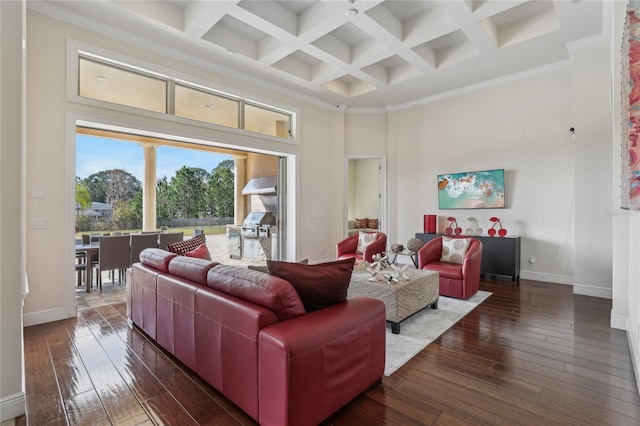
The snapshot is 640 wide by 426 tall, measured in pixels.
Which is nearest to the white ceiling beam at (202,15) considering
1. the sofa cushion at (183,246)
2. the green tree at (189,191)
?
the sofa cushion at (183,246)

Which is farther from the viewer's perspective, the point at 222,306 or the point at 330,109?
the point at 330,109

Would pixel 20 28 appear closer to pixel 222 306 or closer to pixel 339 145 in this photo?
pixel 222 306

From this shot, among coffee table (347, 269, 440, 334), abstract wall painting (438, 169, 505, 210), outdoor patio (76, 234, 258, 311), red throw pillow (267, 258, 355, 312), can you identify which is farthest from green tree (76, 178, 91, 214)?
abstract wall painting (438, 169, 505, 210)

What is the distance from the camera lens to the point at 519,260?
526 centimetres

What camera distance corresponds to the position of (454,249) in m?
4.50

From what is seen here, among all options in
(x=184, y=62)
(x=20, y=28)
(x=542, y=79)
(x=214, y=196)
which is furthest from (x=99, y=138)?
(x=542, y=79)

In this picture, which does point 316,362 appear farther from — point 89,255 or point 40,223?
point 89,255

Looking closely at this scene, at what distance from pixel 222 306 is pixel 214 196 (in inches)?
280

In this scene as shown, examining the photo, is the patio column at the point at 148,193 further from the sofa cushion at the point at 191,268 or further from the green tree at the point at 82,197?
the sofa cushion at the point at 191,268

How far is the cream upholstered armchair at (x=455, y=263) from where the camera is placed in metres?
4.02

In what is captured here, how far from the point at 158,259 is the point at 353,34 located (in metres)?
4.18

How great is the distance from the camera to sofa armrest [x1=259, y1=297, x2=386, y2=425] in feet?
4.93

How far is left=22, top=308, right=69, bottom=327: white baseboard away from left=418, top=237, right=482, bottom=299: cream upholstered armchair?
449 centimetres

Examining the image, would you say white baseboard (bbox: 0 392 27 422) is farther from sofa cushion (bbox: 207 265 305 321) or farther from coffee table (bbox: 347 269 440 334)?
coffee table (bbox: 347 269 440 334)
